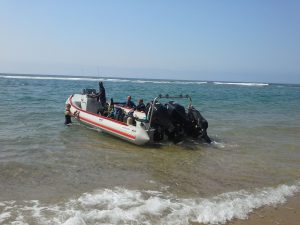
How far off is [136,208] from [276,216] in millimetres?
2104

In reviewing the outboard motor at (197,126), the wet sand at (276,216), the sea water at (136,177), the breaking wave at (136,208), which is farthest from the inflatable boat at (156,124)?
the wet sand at (276,216)

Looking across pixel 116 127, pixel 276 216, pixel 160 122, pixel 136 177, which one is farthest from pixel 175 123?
pixel 276 216

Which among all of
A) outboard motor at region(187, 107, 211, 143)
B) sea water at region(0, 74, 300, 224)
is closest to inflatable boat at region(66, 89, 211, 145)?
outboard motor at region(187, 107, 211, 143)

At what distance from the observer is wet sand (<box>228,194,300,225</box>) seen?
5.16 meters

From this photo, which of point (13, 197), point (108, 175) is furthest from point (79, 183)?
point (13, 197)

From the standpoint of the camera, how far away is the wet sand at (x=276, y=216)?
16.9 ft

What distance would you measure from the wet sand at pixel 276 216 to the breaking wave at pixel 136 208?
130mm

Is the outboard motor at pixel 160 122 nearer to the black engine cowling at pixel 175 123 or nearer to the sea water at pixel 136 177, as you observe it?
the black engine cowling at pixel 175 123

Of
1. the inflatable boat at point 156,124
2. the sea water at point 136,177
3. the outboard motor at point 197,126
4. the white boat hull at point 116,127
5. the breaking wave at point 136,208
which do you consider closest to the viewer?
the breaking wave at point 136,208

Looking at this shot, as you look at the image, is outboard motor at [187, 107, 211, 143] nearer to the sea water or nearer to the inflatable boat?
the inflatable boat

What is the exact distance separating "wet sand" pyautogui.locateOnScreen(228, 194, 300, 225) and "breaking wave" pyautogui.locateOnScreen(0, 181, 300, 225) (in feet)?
0.43

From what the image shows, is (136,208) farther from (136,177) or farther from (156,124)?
(156,124)

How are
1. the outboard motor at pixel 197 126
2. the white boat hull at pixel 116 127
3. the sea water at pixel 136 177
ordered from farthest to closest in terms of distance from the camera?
the outboard motor at pixel 197 126, the white boat hull at pixel 116 127, the sea water at pixel 136 177

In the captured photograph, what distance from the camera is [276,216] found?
5398 mm
